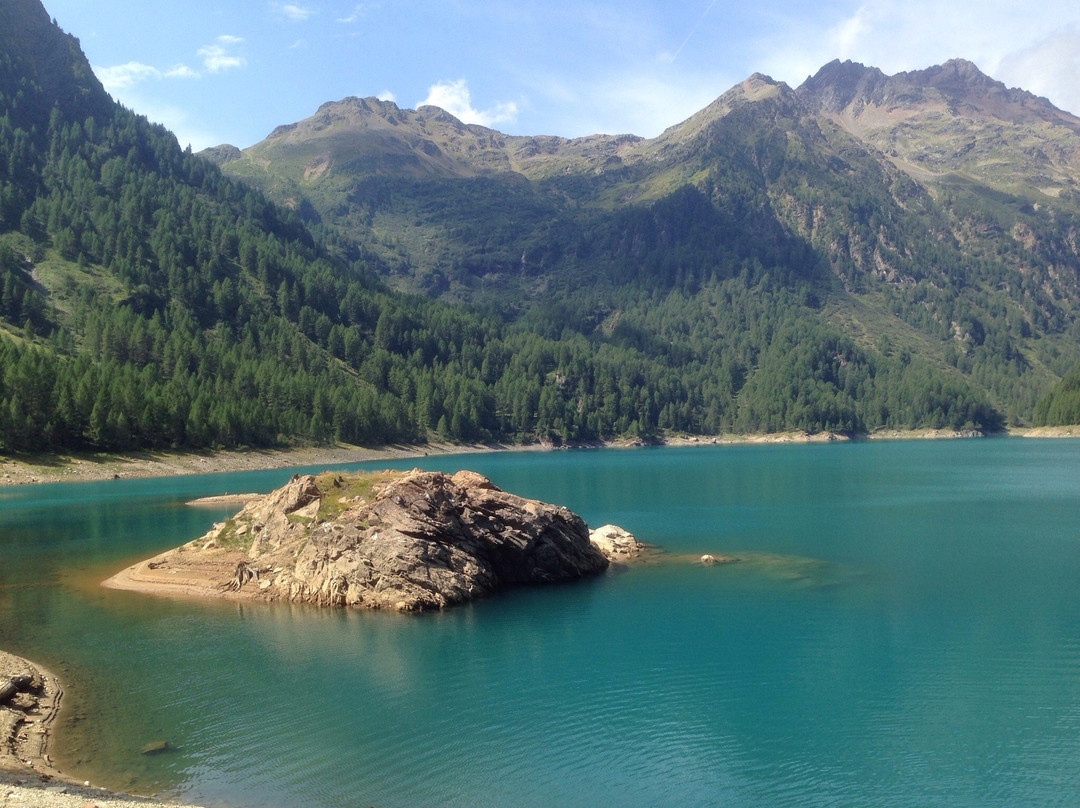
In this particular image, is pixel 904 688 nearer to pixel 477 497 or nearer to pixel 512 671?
pixel 512 671

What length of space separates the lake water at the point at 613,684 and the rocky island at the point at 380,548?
1.87 m

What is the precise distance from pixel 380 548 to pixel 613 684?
682 inches

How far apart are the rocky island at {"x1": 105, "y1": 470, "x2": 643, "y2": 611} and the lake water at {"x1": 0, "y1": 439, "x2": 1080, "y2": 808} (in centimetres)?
187

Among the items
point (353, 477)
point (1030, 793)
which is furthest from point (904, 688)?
point (353, 477)

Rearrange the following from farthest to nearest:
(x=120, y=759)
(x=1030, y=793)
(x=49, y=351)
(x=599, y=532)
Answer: (x=49, y=351)
(x=599, y=532)
(x=120, y=759)
(x=1030, y=793)

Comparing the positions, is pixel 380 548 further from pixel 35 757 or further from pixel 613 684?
pixel 35 757

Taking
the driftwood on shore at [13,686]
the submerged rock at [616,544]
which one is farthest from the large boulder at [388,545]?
the driftwood on shore at [13,686]

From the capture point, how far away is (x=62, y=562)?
56.1m

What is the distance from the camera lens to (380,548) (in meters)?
44.3

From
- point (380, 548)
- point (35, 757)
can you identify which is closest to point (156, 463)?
point (380, 548)

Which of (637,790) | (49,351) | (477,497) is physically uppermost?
(49,351)

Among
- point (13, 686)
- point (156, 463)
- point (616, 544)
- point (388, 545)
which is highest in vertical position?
point (156, 463)

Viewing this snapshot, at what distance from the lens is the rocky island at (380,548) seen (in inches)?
1732

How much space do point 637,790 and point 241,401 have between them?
14561 centimetres
